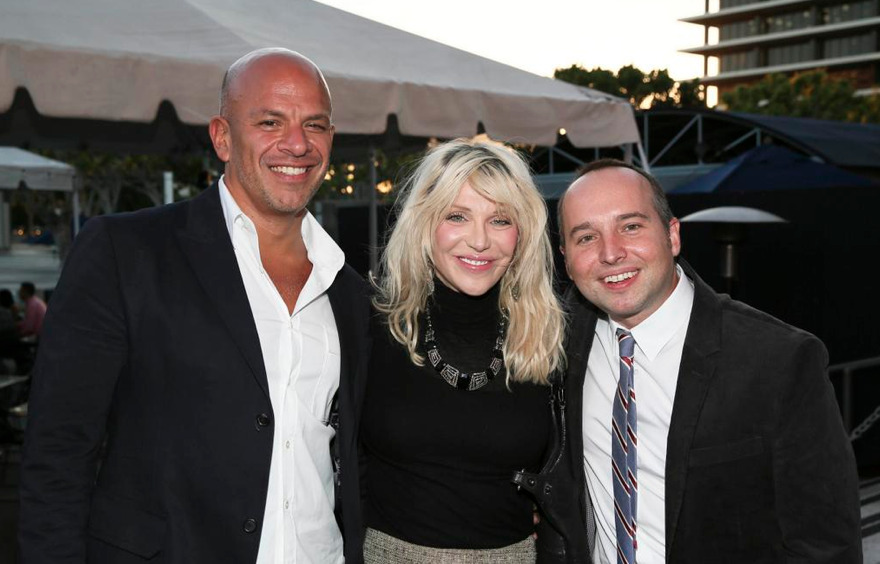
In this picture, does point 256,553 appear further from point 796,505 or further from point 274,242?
point 796,505

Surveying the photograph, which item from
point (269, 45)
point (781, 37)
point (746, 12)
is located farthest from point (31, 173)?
point (746, 12)

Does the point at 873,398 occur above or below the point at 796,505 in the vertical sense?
below

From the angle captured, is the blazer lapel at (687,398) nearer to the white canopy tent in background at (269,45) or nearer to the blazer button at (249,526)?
the blazer button at (249,526)

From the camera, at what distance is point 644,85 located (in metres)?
56.0

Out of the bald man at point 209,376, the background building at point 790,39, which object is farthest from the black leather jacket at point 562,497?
the background building at point 790,39

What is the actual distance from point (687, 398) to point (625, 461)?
0.27 meters

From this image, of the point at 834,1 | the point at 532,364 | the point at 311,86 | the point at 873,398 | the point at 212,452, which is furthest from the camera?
the point at 834,1

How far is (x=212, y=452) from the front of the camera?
2.18m

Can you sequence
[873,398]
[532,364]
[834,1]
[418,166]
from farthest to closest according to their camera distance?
[834,1] < [873,398] < [418,166] < [532,364]

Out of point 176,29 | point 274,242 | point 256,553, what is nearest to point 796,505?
point 256,553

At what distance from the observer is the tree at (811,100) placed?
175 ft

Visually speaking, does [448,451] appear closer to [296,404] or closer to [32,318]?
[296,404]

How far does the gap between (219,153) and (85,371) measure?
2.57ft

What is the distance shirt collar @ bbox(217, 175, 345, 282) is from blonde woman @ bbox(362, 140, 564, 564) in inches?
18.5
